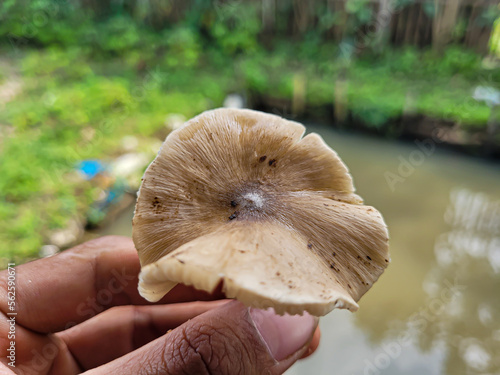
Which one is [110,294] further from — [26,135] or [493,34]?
[493,34]

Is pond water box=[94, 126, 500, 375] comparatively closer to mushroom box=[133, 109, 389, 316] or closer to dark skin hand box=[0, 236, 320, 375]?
dark skin hand box=[0, 236, 320, 375]

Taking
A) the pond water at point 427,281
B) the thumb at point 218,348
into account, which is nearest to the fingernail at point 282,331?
the thumb at point 218,348

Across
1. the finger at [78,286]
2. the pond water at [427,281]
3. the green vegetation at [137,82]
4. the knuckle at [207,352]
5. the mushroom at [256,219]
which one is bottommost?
the pond water at [427,281]

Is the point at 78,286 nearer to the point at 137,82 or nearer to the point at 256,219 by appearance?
the point at 256,219

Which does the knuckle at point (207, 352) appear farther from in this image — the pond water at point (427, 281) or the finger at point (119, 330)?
the pond water at point (427, 281)

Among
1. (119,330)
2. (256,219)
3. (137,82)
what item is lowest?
(137,82)

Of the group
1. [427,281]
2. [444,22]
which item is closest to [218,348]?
[427,281]
